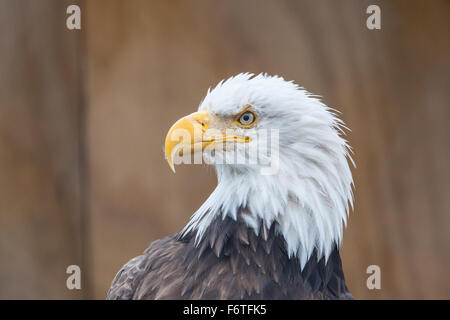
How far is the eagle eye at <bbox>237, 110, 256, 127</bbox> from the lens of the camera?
1.19m

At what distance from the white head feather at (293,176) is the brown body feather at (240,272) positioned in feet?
0.07

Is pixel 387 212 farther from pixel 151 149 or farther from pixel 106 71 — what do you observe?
pixel 106 71

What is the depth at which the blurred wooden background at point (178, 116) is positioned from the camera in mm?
2100

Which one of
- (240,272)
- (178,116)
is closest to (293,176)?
(240,272)

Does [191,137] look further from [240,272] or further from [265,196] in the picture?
[240,272]

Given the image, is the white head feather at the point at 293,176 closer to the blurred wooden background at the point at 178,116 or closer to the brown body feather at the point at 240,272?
the brown body feather at the point at 240,272

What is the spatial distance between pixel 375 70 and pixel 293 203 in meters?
1.17

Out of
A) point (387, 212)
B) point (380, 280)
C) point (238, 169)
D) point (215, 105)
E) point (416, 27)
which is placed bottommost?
point (380, 280)

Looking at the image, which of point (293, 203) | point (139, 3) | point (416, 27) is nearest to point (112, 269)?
point (139, 3)

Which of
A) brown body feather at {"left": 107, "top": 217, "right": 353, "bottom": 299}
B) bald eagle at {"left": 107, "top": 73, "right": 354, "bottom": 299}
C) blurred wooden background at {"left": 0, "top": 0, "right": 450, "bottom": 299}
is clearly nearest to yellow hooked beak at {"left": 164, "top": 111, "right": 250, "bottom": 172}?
bald eagle at {"left": 107, "top": 73, "right": 354, "bottom": 299}

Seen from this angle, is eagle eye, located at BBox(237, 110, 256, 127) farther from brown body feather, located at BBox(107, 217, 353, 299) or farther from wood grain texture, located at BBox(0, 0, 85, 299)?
wood grain texture, located at BBox(0, 0, 85, 299)

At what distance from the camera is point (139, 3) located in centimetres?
208

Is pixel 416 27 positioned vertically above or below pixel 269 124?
above

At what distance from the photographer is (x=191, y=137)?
117 cm
